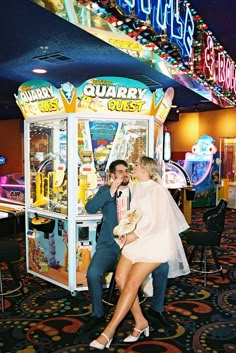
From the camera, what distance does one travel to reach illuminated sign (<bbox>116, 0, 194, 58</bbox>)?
2629 mm

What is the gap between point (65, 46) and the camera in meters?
4.39

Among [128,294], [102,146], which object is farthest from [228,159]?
[128,294]


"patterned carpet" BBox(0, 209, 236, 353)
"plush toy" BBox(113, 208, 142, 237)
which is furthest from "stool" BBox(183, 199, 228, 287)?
"plush toy" BBox(113, 208, 142, 237)

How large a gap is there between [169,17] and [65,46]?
5.30 ft

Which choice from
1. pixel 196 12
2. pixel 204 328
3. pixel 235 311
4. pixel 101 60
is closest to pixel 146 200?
pixel 204 328

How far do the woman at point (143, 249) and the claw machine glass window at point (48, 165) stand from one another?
1.17 meters

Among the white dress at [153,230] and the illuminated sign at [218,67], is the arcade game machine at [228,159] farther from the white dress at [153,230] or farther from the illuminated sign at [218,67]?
the white dress at [153,230]

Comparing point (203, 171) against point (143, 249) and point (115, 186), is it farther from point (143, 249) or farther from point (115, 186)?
point (143, 249)

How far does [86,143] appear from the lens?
12.4 feet

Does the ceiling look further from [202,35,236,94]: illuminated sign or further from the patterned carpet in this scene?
the patterned carpet

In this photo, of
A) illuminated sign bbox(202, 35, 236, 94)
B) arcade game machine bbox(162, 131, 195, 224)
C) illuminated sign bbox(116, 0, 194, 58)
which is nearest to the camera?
illuminated sign bbox(116, 0, 194, 58)

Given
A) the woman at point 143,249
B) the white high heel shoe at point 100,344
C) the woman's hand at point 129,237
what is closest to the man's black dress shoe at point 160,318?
the woman at point 143,249

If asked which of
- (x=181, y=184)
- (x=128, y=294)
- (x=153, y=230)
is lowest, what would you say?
(x=128, y=294)

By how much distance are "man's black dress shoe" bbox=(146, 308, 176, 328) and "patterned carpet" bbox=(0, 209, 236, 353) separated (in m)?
0.05
